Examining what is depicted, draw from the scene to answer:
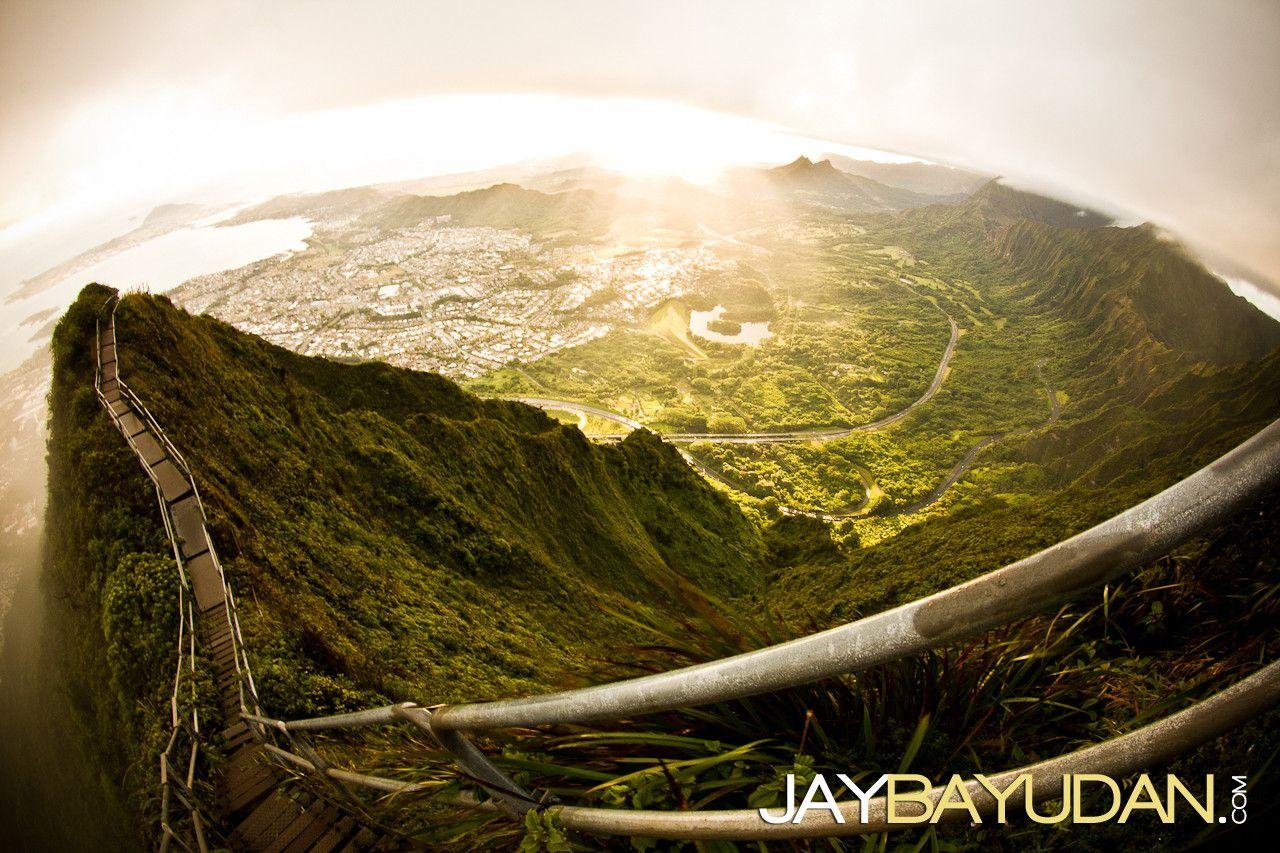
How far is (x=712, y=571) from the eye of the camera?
2306 centimetres

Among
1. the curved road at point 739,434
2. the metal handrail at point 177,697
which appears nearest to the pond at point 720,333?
the curved road at point 739,434

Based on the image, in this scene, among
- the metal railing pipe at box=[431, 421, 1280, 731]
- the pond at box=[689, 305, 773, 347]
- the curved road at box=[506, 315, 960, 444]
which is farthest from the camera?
the pond at box=[689, 305, 773, 347]

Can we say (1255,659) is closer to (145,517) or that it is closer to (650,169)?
(145,517)

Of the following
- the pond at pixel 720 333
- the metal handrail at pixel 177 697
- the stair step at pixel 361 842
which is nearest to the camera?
the stair step at pixel 361 842

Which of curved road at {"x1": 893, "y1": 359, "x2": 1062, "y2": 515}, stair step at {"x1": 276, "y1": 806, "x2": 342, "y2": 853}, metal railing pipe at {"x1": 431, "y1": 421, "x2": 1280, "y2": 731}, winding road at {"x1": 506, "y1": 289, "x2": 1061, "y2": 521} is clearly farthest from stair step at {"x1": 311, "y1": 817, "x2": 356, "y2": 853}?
curved road at {"x1": 893, "y1": 359, "x2": 1062, "y2": 515}

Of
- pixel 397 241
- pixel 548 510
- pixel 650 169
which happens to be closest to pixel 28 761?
pixel 548 510

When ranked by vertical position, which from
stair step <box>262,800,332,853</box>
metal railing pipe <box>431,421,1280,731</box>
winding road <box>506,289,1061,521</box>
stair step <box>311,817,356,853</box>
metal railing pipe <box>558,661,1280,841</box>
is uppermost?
metal railing pipe <box>431,421,1280,731</box>

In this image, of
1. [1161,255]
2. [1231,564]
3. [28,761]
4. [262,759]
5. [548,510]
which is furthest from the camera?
[1161,255]

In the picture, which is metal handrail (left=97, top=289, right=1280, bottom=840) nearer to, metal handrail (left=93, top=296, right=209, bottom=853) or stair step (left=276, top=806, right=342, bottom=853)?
stair step (left=276, top=806, right=342, bottom=853)

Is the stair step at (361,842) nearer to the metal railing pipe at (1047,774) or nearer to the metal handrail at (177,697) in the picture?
the metal handrail at (177,697)

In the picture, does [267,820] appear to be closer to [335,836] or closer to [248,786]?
[248,786]

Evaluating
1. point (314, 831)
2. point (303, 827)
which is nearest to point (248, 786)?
point (303, 827)

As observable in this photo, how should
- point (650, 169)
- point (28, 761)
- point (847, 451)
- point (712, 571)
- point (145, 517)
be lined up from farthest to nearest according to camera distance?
1. point (650, 169)
2. point (847, 451)
3. point (712, 571)
4. point (28, 761)
5. point (145, 517)

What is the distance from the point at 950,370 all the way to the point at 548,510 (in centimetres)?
8071
